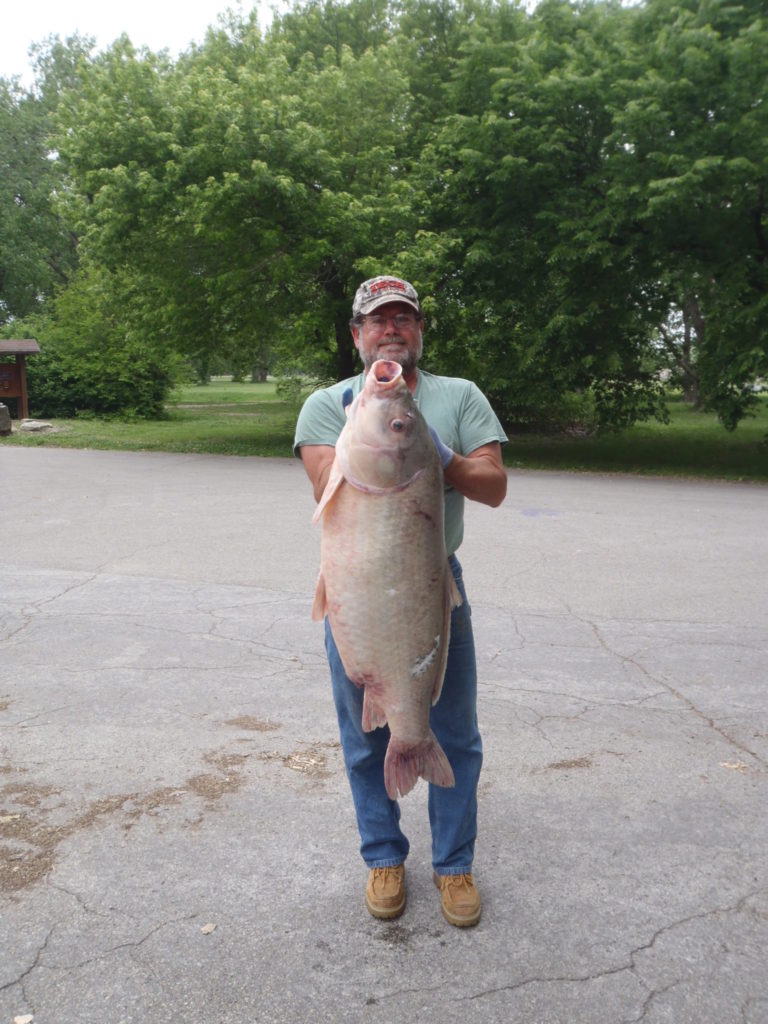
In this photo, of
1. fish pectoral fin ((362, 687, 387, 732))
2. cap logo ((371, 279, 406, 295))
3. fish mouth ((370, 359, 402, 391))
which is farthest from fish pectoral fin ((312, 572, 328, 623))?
cap logo ((371, 279, 406, 295))

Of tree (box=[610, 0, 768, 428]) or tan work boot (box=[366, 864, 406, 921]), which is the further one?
tree (box=[610, 0, 768, 428])

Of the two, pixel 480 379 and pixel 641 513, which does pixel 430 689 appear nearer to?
pixel 641 513

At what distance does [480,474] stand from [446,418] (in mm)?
264

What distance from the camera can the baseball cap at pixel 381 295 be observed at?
259 centimetres

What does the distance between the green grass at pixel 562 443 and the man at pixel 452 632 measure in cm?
1480

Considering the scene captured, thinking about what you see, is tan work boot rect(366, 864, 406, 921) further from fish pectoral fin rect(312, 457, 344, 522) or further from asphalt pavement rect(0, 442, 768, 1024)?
fish pectoral fin rect(312, 457, 344, 522)

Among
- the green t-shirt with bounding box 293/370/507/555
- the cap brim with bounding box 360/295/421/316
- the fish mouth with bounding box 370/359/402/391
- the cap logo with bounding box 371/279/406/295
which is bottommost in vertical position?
the green t-shirt with bounding box 293/370/507/555

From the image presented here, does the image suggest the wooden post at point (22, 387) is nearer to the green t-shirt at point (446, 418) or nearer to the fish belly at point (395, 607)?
the green t-shirt at point (446, 418)

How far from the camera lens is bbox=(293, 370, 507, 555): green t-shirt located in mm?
2662

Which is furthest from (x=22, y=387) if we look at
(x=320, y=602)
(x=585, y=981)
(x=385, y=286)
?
(x=585, y=981)

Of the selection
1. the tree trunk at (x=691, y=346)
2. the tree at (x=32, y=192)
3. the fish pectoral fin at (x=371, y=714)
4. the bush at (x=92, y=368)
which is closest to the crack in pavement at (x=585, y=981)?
the fish pectoral fin at (x=371, y=714)

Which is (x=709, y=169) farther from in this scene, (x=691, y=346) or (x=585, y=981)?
(x=585, y=981)

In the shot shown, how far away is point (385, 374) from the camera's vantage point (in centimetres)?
215

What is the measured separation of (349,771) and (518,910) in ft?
2.41
